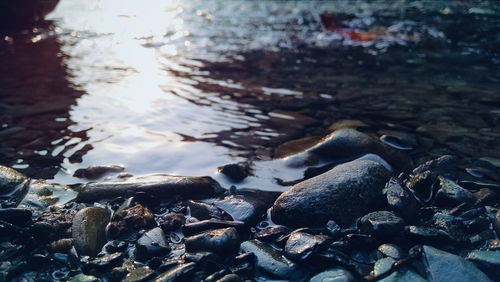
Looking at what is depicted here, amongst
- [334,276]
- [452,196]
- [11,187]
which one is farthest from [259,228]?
[11,187]

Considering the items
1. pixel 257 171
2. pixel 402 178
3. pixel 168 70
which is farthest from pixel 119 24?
pixel 402 178

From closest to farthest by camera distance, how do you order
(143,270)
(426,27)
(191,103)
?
(143,270), (191,103), (426,27)

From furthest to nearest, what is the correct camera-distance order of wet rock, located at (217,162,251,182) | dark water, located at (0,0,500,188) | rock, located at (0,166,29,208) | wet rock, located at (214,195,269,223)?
dark water, located at (0,0,500,188) < wet rock, located at (217,162,251,182) < rock, located at (0,166,29,208) < wet rock, located at (214,195,269,223)

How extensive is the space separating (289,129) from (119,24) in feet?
27.6

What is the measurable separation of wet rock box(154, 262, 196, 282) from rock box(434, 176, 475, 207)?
5.23 ft

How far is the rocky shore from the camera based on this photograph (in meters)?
2.11

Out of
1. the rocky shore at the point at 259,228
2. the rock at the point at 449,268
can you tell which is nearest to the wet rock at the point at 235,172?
the rocky shore at the point at 259,228

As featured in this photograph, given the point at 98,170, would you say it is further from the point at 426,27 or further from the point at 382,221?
the point at 426,27

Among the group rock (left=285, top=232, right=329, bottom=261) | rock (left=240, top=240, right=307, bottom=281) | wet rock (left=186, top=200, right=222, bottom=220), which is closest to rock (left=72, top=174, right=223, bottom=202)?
wet rock (left=186, top=200, right=222, bottom=220)

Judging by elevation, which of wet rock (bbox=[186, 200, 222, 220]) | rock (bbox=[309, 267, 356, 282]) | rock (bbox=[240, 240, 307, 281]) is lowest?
wet rock (bbox=[186, 200, 222, 220])

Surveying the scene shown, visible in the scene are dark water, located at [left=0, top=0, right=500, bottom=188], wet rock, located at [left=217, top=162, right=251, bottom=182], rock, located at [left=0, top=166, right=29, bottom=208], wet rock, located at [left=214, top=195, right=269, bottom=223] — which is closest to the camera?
wet rock, located at [left=214, top=195, right=269, bottom=223]

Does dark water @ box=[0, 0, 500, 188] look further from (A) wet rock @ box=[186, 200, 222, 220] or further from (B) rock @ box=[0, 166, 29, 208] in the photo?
(A) wet rock @ box=[186, 200, 222, 220]

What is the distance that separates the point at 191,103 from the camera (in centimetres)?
495

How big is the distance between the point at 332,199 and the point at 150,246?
3.57 ft
